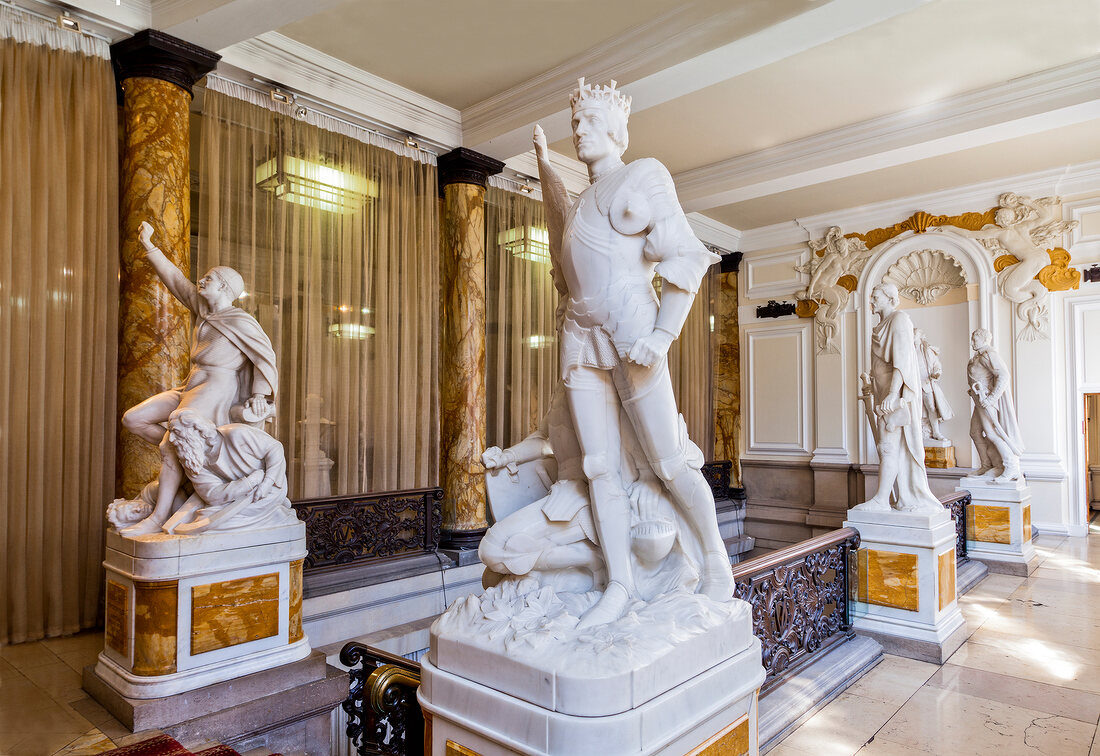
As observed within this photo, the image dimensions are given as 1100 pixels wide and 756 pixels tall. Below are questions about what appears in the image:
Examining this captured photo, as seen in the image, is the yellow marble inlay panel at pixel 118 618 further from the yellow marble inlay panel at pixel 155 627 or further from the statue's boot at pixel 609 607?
the statue's boot at pixel 609 607

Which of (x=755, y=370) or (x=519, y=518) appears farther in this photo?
(x=755, y=370)

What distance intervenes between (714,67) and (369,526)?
4518 millimetres

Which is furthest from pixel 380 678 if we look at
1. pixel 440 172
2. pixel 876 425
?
pixel 440 172

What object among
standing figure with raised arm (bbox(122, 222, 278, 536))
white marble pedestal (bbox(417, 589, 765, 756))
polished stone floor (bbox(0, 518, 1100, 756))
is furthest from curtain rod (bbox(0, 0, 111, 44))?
white marble pedestal (bbox(417, 589, 765, 756))

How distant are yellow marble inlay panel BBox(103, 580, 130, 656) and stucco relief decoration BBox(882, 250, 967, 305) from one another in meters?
9.33

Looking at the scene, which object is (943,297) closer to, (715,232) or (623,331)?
(715,232)

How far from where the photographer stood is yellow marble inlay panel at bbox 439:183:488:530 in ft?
21.4

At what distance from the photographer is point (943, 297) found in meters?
9.56

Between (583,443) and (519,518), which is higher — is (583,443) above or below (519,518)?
above

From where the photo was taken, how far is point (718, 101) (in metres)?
6.66

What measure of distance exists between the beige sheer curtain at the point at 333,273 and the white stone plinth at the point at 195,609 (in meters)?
2.27

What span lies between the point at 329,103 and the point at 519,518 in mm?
5047

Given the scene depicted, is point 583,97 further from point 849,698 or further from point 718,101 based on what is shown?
point 718,101

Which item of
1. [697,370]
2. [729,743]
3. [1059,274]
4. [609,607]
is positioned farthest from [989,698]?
[697,370]
